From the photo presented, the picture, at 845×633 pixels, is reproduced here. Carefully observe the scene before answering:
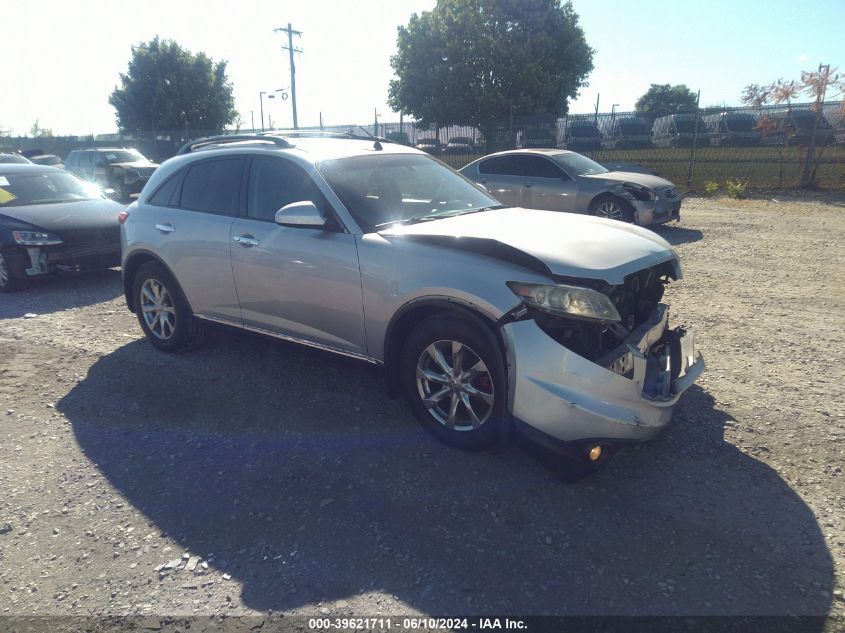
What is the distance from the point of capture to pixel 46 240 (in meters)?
7.50

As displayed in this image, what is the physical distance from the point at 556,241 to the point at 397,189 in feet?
4.56

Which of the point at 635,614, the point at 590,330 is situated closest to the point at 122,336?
the point at 590,330

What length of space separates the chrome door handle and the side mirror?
57 centimetres

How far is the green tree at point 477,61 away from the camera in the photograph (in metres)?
30.6

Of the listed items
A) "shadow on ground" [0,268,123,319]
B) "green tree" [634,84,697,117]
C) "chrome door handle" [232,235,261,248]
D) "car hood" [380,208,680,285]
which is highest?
"green tree" [634,84,697,117]

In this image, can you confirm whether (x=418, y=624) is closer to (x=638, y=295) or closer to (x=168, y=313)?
(x=638, y=295)

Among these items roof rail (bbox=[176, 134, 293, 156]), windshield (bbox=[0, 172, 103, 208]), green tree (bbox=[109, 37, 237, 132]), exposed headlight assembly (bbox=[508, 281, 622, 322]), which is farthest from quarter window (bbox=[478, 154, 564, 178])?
green tree (bbox=[109, 37, 237, 132])

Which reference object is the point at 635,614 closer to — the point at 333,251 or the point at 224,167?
the point at 333,251

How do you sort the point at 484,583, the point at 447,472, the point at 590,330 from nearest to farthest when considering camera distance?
the point at 484,583 → the point at 590,330 → the point at 447,472

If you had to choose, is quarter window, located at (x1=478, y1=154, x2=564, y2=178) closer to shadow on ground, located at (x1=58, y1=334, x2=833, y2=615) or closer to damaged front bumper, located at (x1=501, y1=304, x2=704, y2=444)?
shadow on ground, located at (x1=58, y1=334, x2=833, y2=615)

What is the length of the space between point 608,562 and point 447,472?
1.00m

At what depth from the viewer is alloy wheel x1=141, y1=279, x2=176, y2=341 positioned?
518 cm

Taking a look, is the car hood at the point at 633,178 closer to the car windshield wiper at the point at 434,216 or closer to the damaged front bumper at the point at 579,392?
the car windshield wiper at the point at 434,216

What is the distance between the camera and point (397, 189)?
4.28 m
